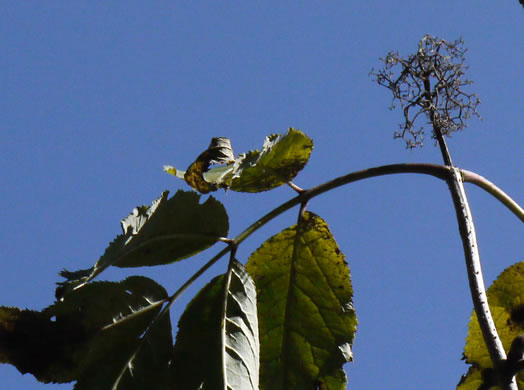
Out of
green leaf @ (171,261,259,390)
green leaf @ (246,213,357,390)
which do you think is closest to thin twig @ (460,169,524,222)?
green leaf @ (246,213,357,390)

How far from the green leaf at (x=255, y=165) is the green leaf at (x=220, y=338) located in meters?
0.24

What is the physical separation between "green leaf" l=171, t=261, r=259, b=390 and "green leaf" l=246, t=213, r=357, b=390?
0.13m

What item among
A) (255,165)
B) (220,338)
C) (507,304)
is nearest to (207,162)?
(255,165)

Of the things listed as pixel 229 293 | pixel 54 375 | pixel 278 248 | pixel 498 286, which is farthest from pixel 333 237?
pixel 54 375

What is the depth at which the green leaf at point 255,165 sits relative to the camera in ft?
6.17

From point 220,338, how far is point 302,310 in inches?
11.7

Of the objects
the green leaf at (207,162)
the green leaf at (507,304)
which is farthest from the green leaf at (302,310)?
the green leaf at (507,304)

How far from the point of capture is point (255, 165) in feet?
6.23

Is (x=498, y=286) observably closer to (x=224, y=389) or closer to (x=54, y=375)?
(x=224, y=389)

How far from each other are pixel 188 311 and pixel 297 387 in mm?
412

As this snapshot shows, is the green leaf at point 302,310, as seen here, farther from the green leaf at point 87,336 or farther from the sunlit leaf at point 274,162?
the green leaf at point 87,336

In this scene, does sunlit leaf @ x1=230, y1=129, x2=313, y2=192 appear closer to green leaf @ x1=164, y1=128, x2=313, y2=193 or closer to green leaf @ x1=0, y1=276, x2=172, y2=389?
green leaf @ x1=164, y1=128, x2=313, y2=193

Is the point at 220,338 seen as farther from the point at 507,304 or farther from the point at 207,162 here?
the point at 507,304

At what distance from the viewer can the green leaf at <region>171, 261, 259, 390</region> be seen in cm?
176
